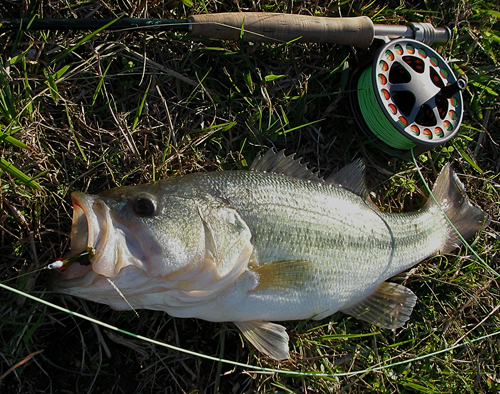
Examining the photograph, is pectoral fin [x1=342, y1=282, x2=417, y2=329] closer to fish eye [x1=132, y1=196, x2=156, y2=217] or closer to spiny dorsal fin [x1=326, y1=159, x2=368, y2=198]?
spiny dorsal fin [x1=326, y1=159, x2=368, y2=198]

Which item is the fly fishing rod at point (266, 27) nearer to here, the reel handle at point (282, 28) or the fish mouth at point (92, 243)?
the reel handle at point (282, 28)

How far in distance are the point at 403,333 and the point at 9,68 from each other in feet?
10.5

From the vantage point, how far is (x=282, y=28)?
2.71 meters

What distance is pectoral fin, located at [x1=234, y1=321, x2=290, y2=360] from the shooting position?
92.6 inches

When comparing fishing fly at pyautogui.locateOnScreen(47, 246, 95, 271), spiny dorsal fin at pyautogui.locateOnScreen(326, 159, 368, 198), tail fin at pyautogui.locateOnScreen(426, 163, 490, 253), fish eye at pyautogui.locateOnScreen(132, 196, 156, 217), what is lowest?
tail fin at pyautogui.locateOnScreen(426, 163, 490, 253)

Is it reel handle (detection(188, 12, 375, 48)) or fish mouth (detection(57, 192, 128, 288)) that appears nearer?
fish mouth (detection(57, 192, 128, 288))

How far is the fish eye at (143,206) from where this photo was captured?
6.17ft

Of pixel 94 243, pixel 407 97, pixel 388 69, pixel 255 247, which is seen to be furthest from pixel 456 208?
pixel 94 243

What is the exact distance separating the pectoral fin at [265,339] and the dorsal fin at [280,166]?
3.06 feet

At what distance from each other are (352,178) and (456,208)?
97 centimetres

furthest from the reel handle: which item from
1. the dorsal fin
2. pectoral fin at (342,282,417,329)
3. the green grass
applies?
pectoral fin at (342,282,417,329)

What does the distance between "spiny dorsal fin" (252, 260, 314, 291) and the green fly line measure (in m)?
1.19

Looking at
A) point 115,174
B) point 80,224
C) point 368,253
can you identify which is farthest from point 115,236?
point 368,253

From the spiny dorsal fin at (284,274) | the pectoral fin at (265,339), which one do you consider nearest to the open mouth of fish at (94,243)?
the spiny dorsal fin at (284,274)
